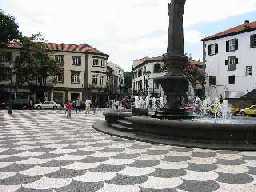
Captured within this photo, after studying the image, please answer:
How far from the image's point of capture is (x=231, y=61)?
43.9 metres

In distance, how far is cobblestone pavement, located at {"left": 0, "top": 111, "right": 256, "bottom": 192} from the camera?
5.71 m

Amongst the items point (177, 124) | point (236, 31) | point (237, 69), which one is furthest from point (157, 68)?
point (177, 124)

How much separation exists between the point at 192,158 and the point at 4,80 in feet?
158

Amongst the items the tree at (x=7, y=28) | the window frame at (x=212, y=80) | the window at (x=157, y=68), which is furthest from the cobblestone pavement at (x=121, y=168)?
the window at (x=157, y=68)

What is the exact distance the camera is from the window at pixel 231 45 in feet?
142

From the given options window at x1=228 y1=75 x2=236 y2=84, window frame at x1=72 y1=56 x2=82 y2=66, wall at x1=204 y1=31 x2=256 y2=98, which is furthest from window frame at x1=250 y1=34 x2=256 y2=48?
window frame at x1=72 y1=56 x2=82 y2=66

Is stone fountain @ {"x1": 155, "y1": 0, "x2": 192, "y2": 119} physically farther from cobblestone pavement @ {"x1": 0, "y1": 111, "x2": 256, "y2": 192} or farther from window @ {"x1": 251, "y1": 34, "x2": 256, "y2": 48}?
window @ {"x1": 251, "y1": 34, "x2": 256, "y2": 48}

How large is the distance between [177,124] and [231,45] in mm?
36359

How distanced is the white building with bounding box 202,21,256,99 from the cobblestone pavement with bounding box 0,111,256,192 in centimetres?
3444

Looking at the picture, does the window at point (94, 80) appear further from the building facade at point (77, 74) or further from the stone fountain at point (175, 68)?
the stone fountain at point (175, 68)

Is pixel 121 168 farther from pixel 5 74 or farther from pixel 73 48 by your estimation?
pixel 73 48

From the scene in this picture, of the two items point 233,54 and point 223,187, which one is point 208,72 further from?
point 223,187

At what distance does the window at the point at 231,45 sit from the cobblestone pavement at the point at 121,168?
1414 inches

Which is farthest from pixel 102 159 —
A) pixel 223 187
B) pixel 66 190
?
pixel 223 187
